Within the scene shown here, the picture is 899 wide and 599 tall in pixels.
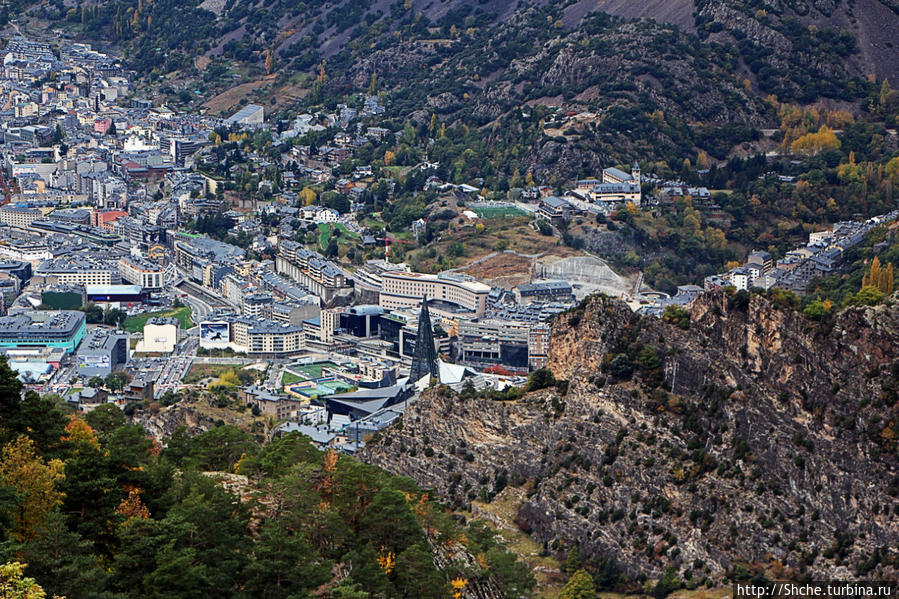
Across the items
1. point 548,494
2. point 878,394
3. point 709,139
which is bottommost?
point 548,494

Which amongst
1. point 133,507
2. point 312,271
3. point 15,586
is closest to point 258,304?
point 312,271

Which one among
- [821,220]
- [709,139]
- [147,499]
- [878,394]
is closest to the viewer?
[147,499]

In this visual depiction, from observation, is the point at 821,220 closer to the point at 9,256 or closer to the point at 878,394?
the point at 9,256

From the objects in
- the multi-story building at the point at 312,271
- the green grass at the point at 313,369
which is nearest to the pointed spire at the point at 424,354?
the green grass at the point at 313,369

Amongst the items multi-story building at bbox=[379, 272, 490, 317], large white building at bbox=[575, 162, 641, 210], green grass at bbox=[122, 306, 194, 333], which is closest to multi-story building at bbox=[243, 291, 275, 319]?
green grass at bbox=[122, 306, 194, 333]

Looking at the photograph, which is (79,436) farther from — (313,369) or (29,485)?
(313,369)

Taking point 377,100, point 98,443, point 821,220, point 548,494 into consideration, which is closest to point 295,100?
point 377,100

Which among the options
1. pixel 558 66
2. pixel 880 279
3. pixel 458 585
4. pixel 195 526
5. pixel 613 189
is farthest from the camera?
pixel 558 66
